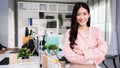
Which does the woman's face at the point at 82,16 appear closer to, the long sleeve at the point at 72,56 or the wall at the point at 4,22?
the long sleeve at the point at 72,56

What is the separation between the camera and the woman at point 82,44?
1.10 meters

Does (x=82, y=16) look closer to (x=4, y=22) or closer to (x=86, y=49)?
(x=86, y=49)

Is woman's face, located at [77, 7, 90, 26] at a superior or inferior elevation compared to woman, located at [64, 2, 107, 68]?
superior

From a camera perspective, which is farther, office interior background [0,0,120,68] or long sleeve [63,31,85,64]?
office interior background [0,0,120,68]

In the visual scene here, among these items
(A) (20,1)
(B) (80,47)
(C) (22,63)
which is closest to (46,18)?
(A) (20,1)

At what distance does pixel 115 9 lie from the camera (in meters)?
4.14

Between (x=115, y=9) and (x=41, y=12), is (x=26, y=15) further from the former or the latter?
(x=115, y=9)

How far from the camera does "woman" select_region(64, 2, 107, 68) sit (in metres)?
1.10

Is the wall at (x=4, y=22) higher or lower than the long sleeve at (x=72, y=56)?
higher

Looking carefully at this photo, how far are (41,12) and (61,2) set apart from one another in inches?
Answer: 32.8

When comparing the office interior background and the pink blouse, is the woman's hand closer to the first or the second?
the pink blouse

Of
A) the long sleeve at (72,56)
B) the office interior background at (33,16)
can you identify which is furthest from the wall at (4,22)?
the long sleeve at (72,56)

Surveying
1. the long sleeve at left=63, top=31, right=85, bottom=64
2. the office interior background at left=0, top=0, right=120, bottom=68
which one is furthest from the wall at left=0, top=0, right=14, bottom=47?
the long sleeve at left=63, top=31, right=85, bottom=64

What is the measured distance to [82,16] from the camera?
1.13 m
